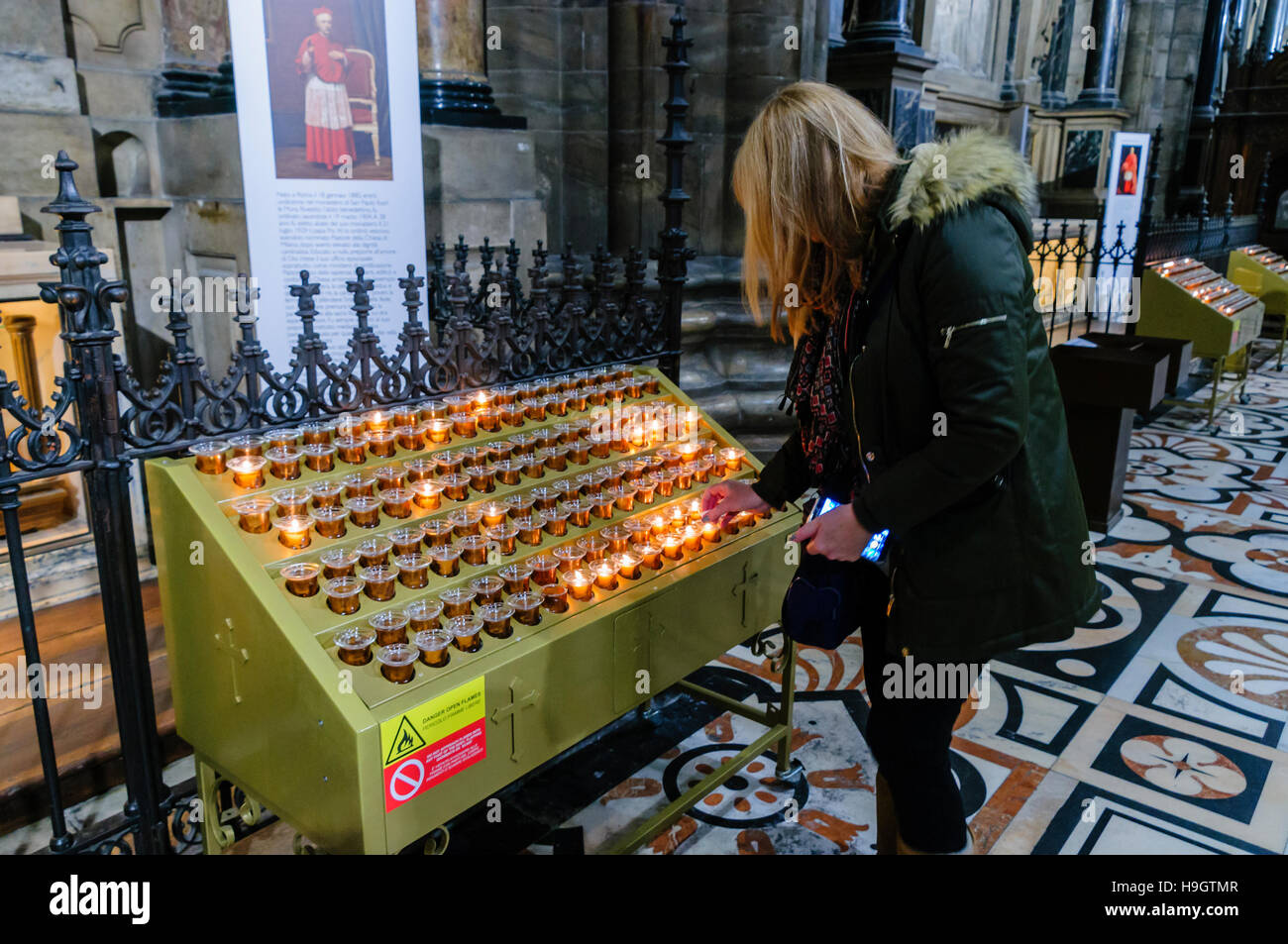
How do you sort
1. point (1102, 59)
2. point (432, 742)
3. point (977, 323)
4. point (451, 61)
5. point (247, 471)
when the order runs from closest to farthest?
point (977, 323) → point (432, 742) → point (247, 471) → point (451, 61) → point (1102, 59)

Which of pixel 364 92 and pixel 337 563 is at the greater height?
pixel 364 92

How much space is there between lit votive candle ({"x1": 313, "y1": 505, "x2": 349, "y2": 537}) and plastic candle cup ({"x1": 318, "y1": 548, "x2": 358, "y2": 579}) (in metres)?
0.05

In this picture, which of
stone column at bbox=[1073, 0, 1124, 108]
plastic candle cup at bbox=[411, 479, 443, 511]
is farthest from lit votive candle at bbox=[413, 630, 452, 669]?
stone column at bbox=[1073, 0, 1124, 108]

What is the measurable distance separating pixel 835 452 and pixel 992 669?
1929mm

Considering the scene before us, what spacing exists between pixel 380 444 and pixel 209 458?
358mm

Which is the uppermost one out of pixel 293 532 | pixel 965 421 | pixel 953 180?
pixel 953 180

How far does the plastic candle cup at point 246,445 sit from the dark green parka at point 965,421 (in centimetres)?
119

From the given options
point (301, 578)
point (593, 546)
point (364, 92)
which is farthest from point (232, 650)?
point (364, 92)

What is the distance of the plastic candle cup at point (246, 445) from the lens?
1.84 metres

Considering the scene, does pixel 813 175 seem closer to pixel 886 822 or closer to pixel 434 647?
pixel 434 647

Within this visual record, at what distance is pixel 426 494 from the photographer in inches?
76.9

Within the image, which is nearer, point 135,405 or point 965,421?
point 965,421

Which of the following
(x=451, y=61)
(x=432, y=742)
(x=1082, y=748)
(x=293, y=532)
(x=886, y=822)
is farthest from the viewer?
(x=451, y=61)

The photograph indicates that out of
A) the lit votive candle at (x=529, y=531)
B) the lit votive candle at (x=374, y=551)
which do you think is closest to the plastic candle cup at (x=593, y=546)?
the lit votive candle at (x=529, y=531)
